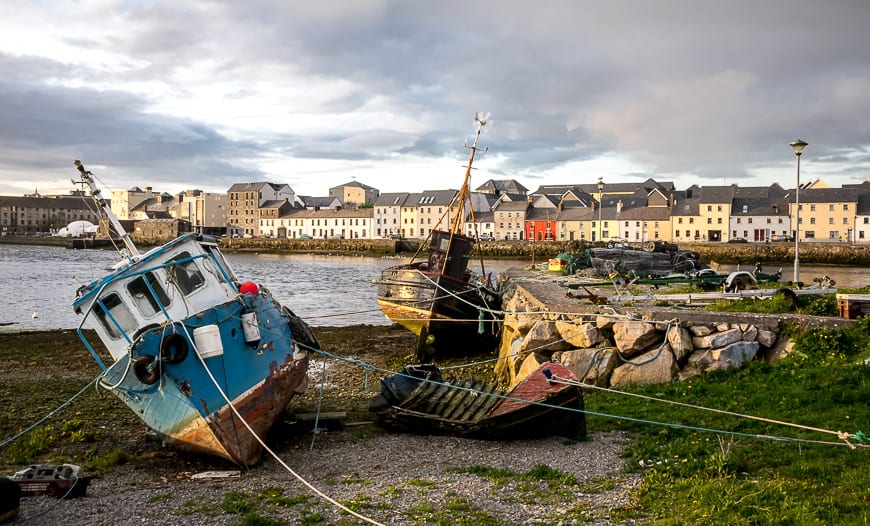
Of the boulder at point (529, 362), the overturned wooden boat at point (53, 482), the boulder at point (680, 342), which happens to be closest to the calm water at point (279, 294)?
the boulder at point (529, 362)

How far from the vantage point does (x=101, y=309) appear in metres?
10.2

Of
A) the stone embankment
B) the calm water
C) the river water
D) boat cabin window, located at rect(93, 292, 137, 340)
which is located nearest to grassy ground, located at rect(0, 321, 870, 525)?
the stone embankment

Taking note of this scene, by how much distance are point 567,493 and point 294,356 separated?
235 inches

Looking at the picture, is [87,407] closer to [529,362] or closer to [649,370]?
[529,362]

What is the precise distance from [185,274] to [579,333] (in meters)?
7.06

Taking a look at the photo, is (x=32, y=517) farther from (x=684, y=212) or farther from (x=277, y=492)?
(x=684, y=212)

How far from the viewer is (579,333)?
1284 cm

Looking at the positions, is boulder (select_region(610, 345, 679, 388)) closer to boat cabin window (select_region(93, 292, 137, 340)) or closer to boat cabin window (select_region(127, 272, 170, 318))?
boat cabin window (select_region(127, 272, 170, 318))

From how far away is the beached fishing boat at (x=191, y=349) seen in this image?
9281 mm

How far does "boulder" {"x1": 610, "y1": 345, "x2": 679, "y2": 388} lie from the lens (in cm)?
1170

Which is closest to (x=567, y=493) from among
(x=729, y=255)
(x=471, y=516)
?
(x=471, y=516)

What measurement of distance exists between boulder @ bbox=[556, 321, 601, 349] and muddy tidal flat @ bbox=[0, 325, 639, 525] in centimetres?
303

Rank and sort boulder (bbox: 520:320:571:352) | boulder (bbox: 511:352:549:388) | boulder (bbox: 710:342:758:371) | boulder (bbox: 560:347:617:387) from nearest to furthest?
1. boulder (bbox: 710:342:758:371)
2. boulder (bbox: 560:347:617:387)
3. boulder (bbox: 511:352:549:388)
4. boulder (bbox: 520:320:571:352)

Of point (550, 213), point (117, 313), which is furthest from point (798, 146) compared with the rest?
point (550, 213)
